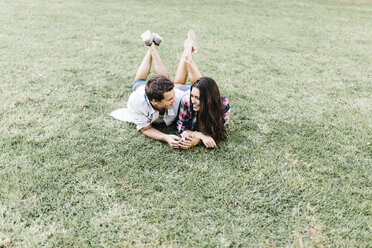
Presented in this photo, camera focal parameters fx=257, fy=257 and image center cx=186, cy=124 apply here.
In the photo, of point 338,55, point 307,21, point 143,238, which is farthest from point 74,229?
point 307,21

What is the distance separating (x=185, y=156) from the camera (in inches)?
120

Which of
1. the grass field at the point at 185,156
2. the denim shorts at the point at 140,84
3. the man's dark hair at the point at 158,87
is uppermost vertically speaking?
the man's dark hair at the point at 158,87

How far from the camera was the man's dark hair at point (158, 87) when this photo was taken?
2895 mm

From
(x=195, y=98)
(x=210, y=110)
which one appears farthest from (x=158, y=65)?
(x=210, y=110)

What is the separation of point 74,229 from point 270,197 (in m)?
1.87

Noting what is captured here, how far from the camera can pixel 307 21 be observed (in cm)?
905

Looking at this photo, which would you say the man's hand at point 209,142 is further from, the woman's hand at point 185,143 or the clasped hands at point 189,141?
the woman's hand at point 185,143

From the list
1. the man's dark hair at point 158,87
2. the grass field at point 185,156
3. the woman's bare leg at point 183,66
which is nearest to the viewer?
the grass field at point 185,156

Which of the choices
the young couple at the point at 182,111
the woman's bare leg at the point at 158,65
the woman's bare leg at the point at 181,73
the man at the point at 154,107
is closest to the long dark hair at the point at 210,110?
the young couple at the point at 182,111

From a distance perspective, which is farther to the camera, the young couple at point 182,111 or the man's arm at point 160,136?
the man's arm at point 160,136

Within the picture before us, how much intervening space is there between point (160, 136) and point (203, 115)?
0.59 m

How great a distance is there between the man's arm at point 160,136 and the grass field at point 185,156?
0.09 metres

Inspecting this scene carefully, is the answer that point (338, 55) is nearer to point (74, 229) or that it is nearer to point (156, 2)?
point (74, 229)

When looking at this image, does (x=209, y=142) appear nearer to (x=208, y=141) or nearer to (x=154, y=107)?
(x=208, y=141)
